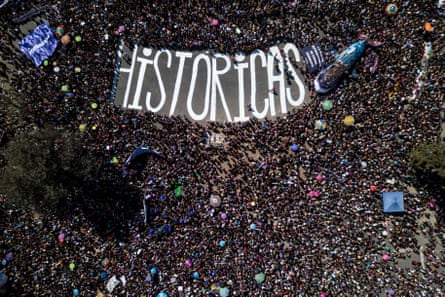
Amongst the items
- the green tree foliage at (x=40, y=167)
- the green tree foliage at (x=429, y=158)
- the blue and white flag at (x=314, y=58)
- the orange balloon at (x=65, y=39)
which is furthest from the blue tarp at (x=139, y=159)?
the green tree foliage at (x=429, y=158)

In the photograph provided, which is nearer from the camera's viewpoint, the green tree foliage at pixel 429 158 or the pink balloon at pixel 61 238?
the green tree foliage at pixel 429 158

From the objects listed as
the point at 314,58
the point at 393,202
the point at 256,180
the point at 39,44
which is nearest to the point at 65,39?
the point at 39,44

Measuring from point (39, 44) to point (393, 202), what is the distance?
718 inches

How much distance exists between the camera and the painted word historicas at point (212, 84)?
1384 centimetres

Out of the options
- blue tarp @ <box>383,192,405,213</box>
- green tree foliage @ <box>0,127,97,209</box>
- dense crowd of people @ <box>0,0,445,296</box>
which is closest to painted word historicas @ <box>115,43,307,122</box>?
dense crowd of people @ <box>0,0,445,296</box>

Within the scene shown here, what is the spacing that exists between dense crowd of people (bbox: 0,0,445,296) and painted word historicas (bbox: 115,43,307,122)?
0.69 meters

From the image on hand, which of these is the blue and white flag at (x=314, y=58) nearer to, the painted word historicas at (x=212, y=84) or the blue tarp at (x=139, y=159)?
the painted word historicas at (x=212, y=84)

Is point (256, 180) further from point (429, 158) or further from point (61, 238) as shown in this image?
point (61, 238)

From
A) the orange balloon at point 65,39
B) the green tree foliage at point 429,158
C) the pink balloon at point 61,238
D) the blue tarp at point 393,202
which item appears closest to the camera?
the green tree foliage at point 429,158

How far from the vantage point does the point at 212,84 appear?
14164mm

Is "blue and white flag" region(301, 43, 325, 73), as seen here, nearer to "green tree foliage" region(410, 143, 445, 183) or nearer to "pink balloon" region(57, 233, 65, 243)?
"green tree foliage" region(410, 143, 445, 183)

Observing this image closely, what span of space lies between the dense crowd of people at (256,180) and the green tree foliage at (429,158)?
63 centimetres

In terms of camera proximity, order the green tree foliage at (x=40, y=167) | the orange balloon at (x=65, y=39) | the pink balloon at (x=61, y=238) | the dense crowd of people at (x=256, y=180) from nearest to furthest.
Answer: the green tree foliage at (x=40, y=167), the dense crowd of people at (x=256, y=180), the pink balloon at (x=61, y=238), the orange balloon at (x=65, y=39)

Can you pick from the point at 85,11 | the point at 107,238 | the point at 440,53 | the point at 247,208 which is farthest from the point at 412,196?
the point at 85,11
